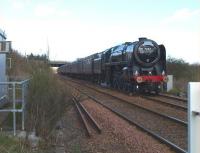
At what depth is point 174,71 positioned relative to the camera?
1735 inches

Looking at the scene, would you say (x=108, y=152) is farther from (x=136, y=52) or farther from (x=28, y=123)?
(x=136, y=52)

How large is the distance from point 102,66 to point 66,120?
79.7 ft

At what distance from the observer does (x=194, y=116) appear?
3414 millimetres

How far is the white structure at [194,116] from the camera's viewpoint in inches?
132

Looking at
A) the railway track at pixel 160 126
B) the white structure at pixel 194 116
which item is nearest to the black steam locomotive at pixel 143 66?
the railway track at pixel 160 126

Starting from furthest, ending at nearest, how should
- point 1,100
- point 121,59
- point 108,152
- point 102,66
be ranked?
point 102,66
point 121,59
point 1,100
point 108,152

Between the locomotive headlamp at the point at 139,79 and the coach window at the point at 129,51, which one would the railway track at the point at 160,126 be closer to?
the locomotive headlamp at the point at 139,79

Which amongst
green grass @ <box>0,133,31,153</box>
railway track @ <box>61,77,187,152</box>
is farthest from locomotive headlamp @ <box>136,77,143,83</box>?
green grass @ <box>0,133,31,153</box>

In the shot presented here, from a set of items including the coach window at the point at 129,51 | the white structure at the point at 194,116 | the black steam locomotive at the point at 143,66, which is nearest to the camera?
A: the white structure at the point at 194,116

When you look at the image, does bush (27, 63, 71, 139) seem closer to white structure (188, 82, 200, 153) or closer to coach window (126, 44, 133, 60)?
white structure (188, 82, 200, 153)

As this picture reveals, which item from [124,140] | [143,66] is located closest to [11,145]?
[124,140]

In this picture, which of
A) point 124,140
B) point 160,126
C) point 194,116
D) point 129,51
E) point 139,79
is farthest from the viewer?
point 129,51

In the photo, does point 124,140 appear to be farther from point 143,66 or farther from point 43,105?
point 143,66

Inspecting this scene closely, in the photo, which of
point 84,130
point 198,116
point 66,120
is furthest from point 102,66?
point 198,116
